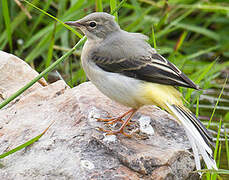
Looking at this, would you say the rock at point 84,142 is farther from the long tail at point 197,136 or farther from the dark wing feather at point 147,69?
the dark wing feather at point 147,69

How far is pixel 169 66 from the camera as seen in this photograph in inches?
189

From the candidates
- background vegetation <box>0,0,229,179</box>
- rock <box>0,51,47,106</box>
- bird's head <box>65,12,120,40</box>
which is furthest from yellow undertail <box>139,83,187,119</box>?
background vegetation <box>0,0,229,179</box>

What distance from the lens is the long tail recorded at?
439cm

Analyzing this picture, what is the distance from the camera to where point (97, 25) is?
5074mm

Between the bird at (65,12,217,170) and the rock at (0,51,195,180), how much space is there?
0.19 m

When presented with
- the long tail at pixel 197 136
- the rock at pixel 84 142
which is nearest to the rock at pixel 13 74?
the rock at pixel 84 142

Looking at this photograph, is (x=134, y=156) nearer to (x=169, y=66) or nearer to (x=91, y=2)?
(x=169, y=66)

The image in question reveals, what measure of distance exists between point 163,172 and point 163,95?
779 mm

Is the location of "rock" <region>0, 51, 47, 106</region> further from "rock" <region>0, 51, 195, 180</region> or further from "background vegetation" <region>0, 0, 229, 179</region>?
"background vegetation" <region>0, 0, 229, 179</region>

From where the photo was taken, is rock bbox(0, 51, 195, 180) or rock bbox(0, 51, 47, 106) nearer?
rock bbox(0, 51, 195, 180)

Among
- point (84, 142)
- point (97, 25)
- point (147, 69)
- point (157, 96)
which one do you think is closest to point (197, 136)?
point (157, 96)

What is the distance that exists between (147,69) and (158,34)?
11.7 feet

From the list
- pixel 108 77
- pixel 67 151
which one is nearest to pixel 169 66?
pixel 108 77

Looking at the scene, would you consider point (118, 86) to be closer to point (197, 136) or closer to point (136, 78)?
point (136, 78)
